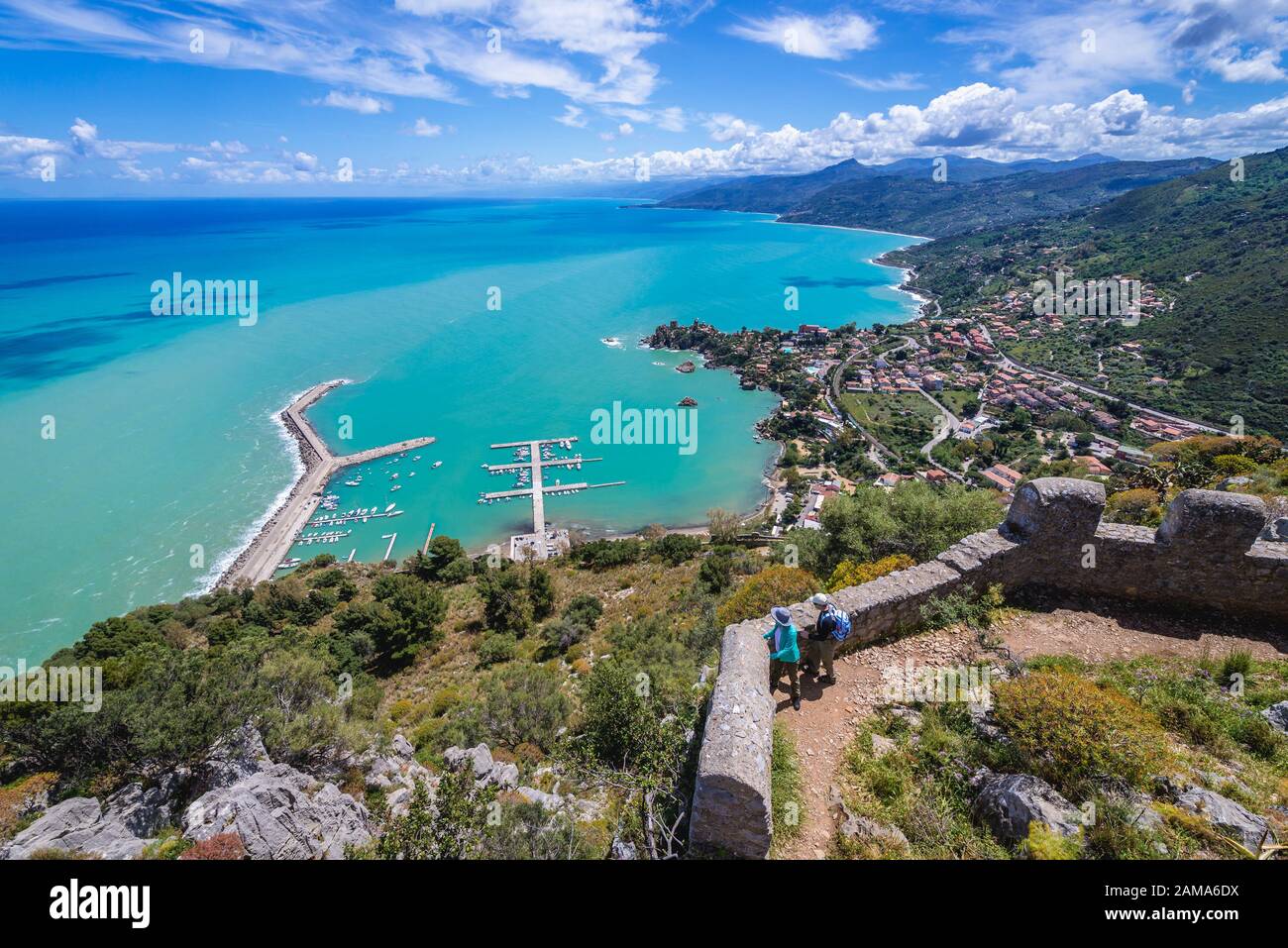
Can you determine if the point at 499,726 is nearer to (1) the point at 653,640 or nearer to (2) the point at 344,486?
(1) the point at 653,640

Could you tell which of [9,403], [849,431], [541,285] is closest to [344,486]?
[9,403]

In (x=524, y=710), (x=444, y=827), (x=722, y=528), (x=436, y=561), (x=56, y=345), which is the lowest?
(x=436, y=561)

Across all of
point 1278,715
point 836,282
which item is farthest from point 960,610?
point 836,282

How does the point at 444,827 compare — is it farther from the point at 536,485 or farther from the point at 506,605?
the point at 536,485

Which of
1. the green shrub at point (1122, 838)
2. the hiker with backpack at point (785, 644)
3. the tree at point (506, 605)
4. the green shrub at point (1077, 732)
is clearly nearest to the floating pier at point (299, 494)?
the tree at point (506, 605)

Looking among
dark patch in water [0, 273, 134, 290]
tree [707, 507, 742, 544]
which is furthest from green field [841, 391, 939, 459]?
dark patch in water [0, 273, 134, 290]

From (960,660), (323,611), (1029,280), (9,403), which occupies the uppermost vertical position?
(1029,280)
